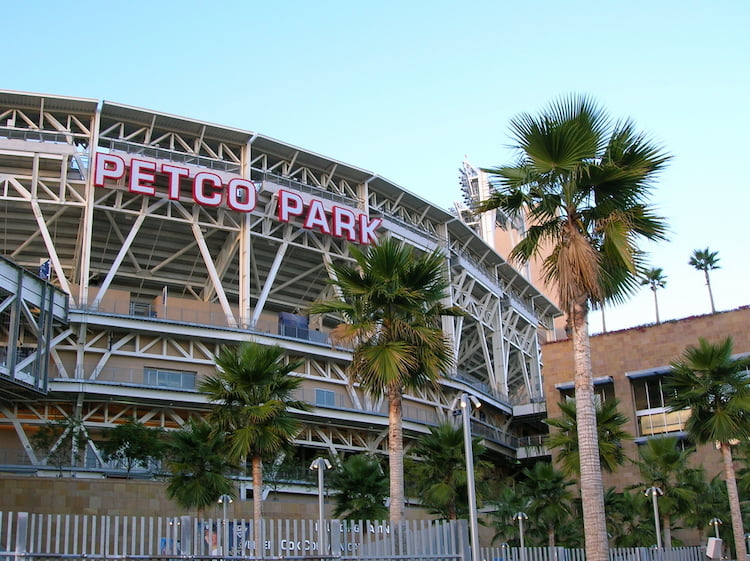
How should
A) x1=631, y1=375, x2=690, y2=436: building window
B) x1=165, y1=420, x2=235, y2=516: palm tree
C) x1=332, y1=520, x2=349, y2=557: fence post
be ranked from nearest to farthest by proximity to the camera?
x1=332, y1=520, x2=349, y2=557: fence post → x1=165, y1=420, x2=235, y2=516: palm tree → x1=631, y1=375, x2=690, y2=436: building window

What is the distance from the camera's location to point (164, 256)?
228 feet

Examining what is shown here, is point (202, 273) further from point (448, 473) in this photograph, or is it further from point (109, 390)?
point (448, 473)

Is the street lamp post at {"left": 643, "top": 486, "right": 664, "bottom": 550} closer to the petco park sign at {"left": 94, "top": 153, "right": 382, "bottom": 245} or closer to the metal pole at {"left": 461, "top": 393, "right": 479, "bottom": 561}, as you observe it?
the metal pole at {"left": 461, "top": 393, "right": 479, "bottom": 561}

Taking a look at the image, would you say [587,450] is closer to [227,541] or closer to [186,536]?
[227,541]

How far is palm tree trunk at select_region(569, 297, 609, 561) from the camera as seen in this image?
1845cm

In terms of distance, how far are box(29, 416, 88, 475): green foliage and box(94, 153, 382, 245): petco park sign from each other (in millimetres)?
14905

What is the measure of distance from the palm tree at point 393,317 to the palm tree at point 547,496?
22.3 meters

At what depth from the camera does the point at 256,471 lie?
3109 centimetres

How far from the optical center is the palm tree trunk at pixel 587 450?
60.5ft

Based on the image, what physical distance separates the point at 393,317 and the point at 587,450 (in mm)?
7806

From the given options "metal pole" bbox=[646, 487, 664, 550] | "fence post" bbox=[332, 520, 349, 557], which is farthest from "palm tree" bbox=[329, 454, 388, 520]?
"fence post" bbox=[332, 520, 349, 557]

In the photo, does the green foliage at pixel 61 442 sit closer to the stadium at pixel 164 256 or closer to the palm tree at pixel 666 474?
the stadium at pixel 164 256

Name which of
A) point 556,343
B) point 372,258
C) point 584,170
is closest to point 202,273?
point 556,343

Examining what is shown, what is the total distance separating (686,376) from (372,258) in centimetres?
1593
